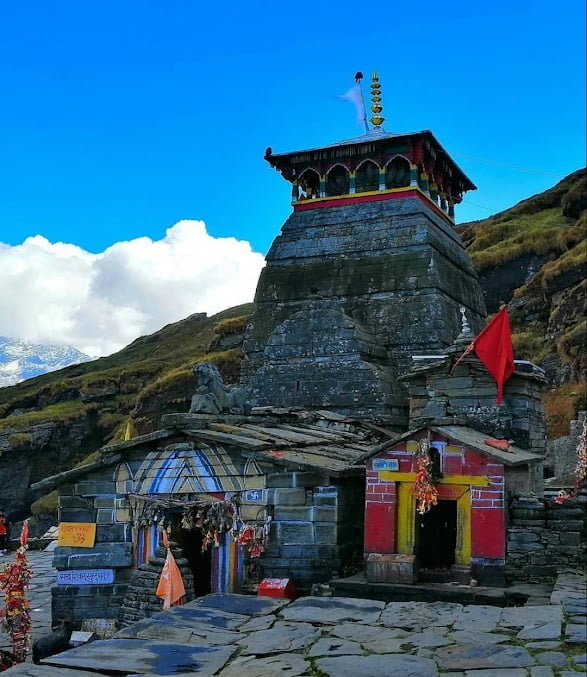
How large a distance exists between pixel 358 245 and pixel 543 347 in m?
18.8

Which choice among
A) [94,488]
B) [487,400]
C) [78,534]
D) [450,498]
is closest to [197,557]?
[78,534]

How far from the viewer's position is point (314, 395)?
21.6 meters

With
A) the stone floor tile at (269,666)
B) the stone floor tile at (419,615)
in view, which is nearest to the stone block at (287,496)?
the stone floor tile at (419,615)

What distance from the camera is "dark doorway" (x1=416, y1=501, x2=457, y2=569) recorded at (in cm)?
1444

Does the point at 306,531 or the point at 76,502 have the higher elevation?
the point at 76,502

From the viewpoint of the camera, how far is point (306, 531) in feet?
46.5

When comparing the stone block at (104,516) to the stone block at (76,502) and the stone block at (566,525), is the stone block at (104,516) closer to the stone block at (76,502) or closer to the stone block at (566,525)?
the stone block at (76,502)

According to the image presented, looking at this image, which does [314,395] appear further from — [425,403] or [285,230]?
[285,230]

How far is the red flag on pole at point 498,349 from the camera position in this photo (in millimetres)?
17031

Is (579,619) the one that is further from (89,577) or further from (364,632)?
(89,577)

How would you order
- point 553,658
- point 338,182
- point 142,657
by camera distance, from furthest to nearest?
1. point 338,182
2. point 142,657
3. point 553,658

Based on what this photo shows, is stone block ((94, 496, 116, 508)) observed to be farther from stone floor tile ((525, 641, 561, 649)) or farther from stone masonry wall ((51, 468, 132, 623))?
stone floor tile ((525, 641, 561, 649))

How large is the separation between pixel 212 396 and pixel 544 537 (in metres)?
7.46

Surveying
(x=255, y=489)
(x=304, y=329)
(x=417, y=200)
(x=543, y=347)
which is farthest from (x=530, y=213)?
(x=255, y=489)
